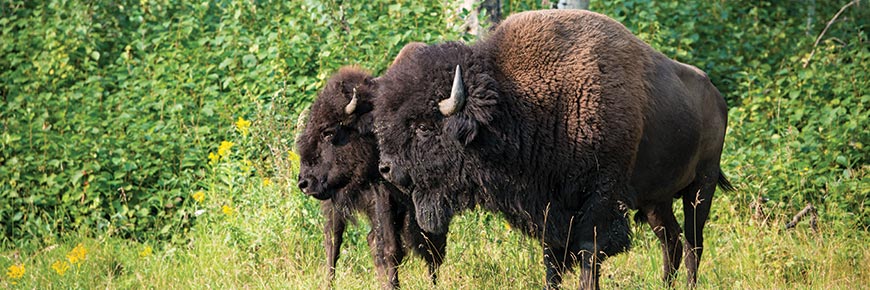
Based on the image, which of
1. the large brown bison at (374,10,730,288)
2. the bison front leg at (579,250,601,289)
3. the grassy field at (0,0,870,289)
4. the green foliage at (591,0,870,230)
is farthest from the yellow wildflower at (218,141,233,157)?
the green foliage at (591,0,870,230)

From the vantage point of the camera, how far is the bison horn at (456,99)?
511 cm

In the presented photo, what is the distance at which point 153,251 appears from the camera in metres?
7.78

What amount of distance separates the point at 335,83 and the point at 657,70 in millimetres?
1966

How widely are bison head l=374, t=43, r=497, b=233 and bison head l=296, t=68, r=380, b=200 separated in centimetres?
73

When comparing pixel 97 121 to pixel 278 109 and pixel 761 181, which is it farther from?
pixel 761 181

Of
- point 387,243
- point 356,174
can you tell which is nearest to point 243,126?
point 356,174

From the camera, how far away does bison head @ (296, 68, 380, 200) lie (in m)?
6.18

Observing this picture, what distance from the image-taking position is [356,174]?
623 cm

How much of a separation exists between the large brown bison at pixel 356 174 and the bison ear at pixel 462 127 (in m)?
1.04

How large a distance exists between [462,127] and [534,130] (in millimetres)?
401

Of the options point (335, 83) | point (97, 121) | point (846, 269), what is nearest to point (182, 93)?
point (97, 121)

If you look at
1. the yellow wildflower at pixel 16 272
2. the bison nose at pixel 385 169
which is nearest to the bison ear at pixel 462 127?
the bison nose at pixel 385 169

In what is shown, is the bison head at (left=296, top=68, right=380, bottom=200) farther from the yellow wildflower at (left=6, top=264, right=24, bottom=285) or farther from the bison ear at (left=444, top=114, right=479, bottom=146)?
the yellow wildflower at (left=6, top=264, right=24, bottom=285)

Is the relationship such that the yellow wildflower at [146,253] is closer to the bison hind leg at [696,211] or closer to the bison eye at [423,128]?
the bison eye at [423,128]
